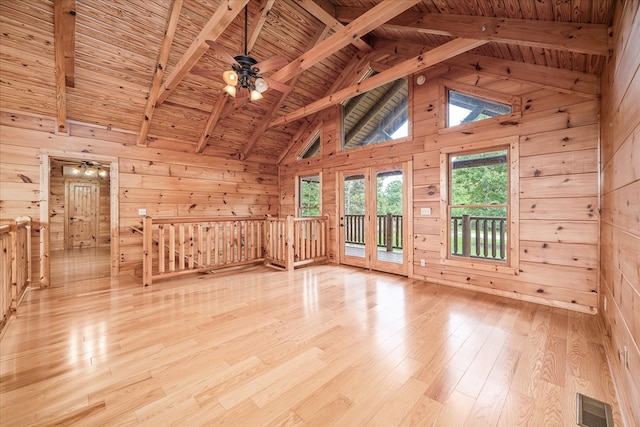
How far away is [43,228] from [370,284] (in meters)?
5.02

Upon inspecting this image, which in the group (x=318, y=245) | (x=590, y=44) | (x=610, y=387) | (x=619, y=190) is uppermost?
(x=590, y=44)

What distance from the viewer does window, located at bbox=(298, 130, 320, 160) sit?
597 cm

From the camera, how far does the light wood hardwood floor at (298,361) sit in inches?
57.1

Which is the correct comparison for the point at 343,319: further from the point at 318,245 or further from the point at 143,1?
the point at 143,1

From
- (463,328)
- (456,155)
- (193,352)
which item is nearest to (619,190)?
(463,328)

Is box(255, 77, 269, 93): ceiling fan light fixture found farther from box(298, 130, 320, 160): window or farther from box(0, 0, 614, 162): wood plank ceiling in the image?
box(298, 130, 320, 160): window

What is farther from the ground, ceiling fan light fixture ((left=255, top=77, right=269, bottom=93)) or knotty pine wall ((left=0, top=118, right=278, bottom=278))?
ceiling fan light fixture ((left=255, top=77, right=269, bottom=93))

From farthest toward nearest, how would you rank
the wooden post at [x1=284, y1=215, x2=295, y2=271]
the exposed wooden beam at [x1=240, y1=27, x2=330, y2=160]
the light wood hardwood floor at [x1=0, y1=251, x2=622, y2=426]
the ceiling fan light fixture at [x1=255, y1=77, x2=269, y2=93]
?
the wooden post at [x1=284, y1=215, x2=295, y2=271] → the exposed wooden beam at [x1=240, y1=27, x2=330, y2=160] → the ceiling fan light fixture at [x1=255, y1=77, x2=269, y2=93] → the light wood hardwood floor at [x1=0, y1=251, x2=622, y2=426]

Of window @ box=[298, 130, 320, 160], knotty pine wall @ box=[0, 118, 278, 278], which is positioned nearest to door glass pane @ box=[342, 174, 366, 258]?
window @ box=[298, 130, 320, 160]

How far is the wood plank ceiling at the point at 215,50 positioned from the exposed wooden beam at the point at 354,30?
0.01 meters

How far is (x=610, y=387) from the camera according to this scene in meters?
1.65

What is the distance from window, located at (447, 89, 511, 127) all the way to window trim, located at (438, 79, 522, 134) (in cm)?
5

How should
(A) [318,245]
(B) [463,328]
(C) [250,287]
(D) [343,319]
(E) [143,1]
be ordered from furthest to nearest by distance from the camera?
(A) [318,245] < (C) [250,287] < (E) [143,1] < (D) [343,319] < (B) [463,328]

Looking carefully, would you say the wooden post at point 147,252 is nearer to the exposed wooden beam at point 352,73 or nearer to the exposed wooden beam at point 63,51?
the exposed wooden beam at point 63,51
